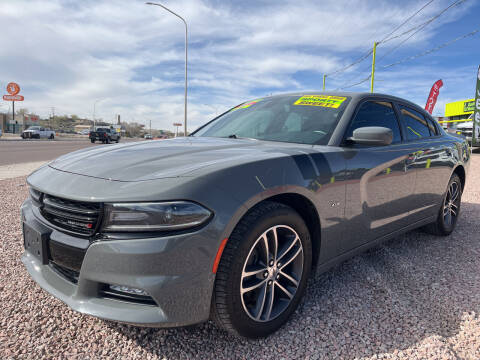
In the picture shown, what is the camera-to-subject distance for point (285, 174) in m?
1.81

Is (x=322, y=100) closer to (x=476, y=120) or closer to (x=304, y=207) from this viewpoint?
(x=304, y=207)

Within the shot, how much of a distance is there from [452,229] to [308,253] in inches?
109

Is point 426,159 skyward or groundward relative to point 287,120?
groundward

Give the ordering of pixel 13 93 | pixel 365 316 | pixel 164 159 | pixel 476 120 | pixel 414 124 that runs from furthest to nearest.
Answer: pixel 13 93 < pixel 476 120 < pixel 414 124 < pixel 365 316 < pixel 164 159

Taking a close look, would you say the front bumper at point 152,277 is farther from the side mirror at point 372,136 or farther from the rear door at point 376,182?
the side mirror at point 372,136

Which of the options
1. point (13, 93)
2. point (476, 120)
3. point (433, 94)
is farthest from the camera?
point (13, 93)

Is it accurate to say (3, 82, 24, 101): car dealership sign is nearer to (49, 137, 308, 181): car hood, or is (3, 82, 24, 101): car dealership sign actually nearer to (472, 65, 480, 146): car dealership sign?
(472, 65, 480, 146): car dealership sign

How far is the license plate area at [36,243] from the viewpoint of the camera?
1.67 meters

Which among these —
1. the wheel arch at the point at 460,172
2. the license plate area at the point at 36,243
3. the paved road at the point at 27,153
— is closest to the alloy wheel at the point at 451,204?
the wheel arch at the point at 460,172

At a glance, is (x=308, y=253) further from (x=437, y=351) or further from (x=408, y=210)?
(x=408, y=210)

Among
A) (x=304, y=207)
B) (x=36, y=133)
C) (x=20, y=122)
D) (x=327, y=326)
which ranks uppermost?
(x=20, y=122)

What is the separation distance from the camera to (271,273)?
184cm

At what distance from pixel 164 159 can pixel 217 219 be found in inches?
22.4

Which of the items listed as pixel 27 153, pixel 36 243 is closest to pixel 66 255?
pixel 36 243
